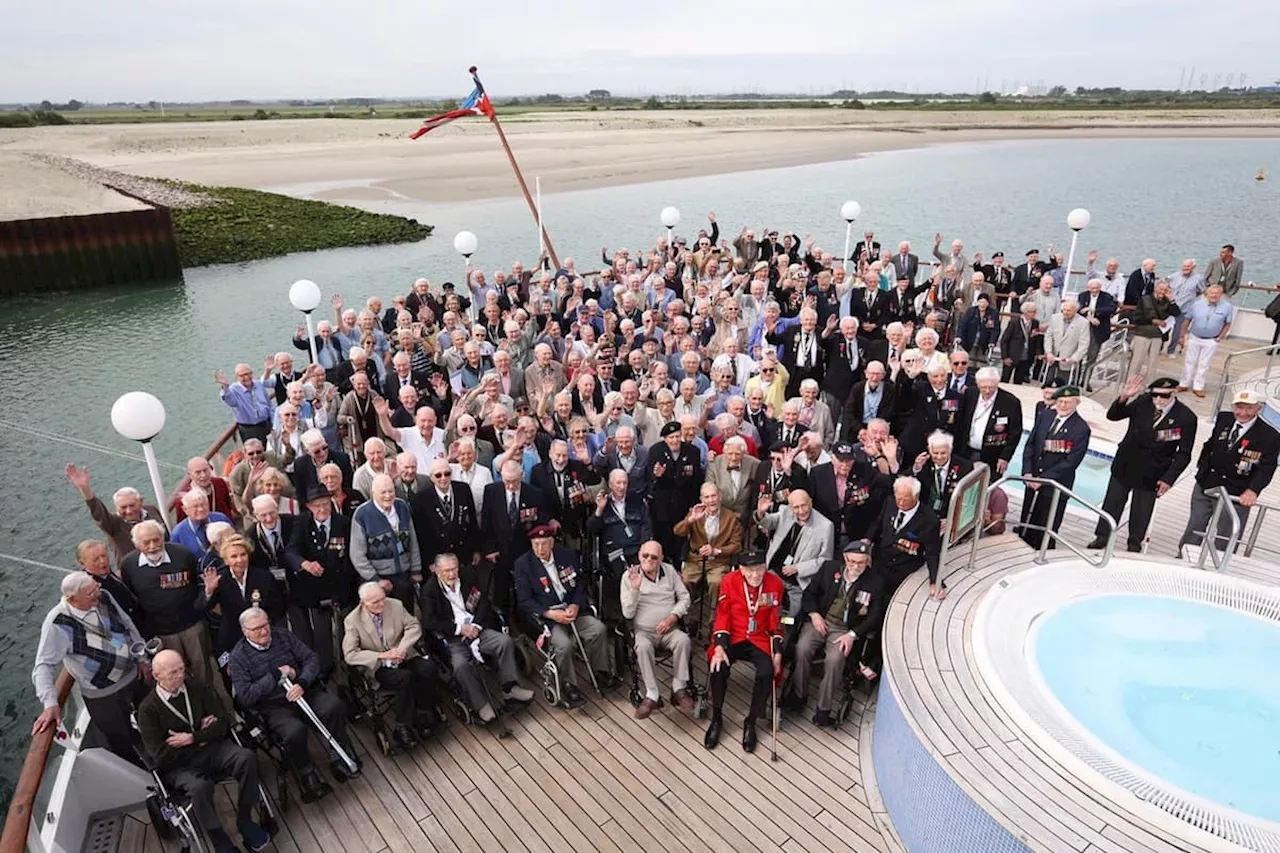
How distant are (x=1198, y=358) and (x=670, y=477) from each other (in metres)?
9.01

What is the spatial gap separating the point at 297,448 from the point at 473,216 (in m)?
35.2

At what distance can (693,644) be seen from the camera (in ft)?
21.9

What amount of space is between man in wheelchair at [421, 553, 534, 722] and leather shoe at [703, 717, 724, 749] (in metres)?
1.48

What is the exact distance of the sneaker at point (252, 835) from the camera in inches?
191

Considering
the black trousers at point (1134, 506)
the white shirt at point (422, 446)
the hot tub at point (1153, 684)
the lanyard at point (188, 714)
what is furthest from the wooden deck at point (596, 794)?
the black trousers at point (1134, 506)

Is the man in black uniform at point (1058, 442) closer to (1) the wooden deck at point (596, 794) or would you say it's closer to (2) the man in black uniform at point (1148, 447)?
(2) the man in black uniform at point (1148, 447)

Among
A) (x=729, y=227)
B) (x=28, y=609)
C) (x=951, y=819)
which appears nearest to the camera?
(x=951, y=819)

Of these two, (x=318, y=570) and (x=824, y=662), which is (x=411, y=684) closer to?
(x=318, y=570)

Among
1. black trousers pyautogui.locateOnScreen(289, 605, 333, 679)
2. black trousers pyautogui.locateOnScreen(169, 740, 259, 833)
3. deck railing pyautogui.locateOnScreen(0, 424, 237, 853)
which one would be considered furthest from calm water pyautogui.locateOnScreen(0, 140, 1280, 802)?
black trousers pyautogui.locateOnScreen(169, 740, 259, 833)

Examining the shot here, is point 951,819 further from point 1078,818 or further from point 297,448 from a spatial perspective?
point 297,448

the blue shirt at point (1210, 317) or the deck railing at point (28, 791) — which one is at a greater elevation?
the blue shirt at point (1210, 317)

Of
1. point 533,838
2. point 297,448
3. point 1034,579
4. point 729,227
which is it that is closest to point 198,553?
point 297,448

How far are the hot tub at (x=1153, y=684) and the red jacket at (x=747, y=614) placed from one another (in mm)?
1353

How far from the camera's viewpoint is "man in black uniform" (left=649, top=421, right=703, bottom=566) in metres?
6.73
